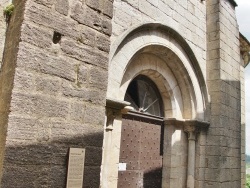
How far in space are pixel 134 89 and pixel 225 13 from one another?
2.82m

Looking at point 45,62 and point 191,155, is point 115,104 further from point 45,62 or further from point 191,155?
point 191,155

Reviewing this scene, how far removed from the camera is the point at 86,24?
2.28 meters

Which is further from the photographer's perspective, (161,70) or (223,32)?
(223,32)

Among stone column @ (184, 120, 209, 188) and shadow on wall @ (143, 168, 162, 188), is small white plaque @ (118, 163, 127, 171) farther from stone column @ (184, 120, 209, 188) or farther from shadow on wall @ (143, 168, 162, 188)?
stone column @ (184, 120, 209, 188)

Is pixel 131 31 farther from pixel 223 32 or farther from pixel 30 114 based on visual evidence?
pixel 223 32

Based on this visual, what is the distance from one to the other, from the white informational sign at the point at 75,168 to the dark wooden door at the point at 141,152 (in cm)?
209

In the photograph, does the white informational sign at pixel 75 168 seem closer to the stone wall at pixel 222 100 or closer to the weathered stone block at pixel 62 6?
the weathered stone block at pixel 62 6

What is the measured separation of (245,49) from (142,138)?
513 centimetres

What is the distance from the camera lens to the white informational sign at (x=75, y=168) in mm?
2004

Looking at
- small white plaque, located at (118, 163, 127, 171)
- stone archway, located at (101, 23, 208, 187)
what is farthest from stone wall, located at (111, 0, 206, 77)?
small white plaque, located at (118, 163, 127, 171)

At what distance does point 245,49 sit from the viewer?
7988 mm

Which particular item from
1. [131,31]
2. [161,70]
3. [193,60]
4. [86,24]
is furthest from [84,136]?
[193,60]

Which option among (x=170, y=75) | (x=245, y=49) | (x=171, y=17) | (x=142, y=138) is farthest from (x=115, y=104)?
(x=245, y=49)

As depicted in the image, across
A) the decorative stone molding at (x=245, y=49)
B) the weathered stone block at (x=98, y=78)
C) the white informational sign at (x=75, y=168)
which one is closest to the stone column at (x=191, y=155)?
the weathered stone block at (x=98, y=78)
